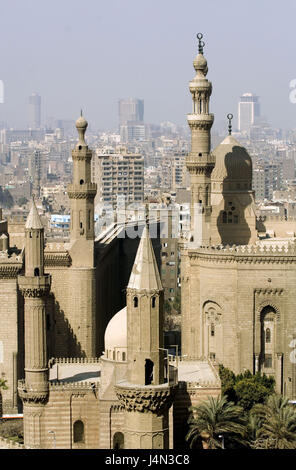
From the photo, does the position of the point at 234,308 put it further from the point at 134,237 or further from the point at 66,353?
the point at 134,237

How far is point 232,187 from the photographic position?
Answer: 4328 centimetres

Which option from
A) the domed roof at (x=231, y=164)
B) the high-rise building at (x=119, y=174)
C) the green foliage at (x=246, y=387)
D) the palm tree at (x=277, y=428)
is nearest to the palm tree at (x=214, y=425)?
the palm tree at (x=277, y=428)

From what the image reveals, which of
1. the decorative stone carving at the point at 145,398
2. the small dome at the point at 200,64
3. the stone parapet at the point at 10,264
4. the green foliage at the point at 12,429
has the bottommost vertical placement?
the green foliage at the point at 12,429

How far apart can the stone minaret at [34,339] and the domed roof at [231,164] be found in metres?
12.5

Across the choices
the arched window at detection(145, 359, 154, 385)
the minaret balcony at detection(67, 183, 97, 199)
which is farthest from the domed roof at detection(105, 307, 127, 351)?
the minaret balcony at detection(67, 183, 97, 199)

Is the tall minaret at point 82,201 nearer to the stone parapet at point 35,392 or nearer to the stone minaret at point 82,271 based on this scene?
the stone minaret at point 82,271

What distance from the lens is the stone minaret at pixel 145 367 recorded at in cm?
2430

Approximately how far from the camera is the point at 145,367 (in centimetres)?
2447

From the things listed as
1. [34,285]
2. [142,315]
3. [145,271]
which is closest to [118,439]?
[34,285]

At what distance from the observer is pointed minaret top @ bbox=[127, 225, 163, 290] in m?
24.5

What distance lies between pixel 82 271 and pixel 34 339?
30.4ft

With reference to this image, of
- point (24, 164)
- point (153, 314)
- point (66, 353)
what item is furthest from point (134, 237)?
point (24, 164)
